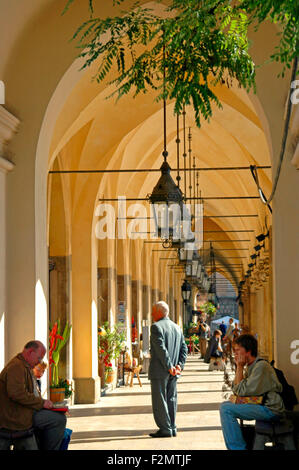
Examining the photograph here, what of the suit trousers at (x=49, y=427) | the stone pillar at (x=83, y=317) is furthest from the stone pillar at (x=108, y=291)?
the suit trousers at (x=49, y=427)

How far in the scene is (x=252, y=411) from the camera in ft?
→ 20.2

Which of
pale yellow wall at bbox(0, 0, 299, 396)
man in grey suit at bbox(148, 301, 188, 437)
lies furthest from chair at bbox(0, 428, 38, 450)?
man in grey suit at bbox(148, 301, 188, 437)

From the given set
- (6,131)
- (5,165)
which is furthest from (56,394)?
(6,131)

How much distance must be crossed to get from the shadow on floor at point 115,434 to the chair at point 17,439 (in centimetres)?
343

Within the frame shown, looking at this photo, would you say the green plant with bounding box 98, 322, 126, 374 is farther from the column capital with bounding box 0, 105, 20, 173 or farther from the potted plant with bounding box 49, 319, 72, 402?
the column capital with bounding box 0, 105, 20, 173

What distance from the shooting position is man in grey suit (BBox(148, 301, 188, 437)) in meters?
9.11

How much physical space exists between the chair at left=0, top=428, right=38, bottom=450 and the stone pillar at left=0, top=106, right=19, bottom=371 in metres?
1.48

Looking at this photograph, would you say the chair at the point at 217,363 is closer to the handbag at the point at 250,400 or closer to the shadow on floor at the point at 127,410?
the shadow on floor at the point at 127,410

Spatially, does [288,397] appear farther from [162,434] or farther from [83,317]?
[83,317]

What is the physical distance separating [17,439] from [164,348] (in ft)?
10.9

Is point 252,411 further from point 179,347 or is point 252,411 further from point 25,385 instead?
point 179,347

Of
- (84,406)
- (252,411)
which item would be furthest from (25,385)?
(84,406)

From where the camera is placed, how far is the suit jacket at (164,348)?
9117 mm

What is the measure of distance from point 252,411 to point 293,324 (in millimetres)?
1519
